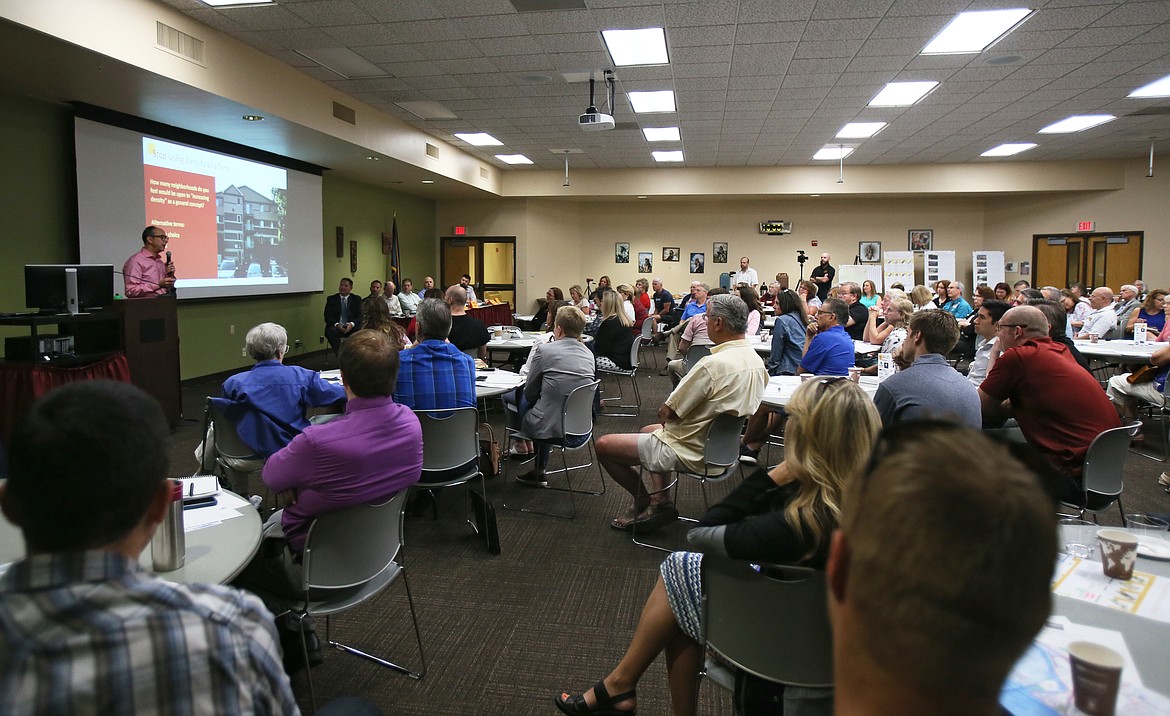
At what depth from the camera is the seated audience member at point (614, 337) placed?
7.42 meters

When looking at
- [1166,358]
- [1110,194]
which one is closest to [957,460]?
[1166,358]

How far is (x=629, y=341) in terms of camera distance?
24.5 feet

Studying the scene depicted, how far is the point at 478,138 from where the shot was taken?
11.0 meters

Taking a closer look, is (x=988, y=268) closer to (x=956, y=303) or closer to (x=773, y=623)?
(x=956, y=303)

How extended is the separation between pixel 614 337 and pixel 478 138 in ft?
17.0

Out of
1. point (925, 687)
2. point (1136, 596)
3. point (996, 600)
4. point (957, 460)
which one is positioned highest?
point (957, 460)

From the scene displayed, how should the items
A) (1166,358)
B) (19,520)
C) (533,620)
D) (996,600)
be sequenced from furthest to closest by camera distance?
(1166,358) < (533,620) < (19,520) < (996,600)

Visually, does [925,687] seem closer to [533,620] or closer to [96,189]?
[533,620]

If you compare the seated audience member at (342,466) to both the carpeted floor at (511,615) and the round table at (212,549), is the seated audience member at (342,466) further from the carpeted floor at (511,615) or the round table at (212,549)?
the carpeted floor at (511,615)

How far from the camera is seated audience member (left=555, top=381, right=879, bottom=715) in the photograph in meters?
1.77

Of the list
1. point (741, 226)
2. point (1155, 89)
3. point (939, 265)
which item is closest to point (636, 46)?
point (1155, 89)

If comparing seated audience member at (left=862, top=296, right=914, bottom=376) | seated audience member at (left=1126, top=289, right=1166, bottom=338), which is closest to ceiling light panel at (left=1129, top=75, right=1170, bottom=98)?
seated audience member at (left=1126, top=289, right=1166, bottom=338)

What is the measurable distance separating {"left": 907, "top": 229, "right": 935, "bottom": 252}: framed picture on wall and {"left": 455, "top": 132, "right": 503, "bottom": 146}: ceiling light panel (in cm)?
914

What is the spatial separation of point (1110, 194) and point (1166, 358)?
1003 cm
